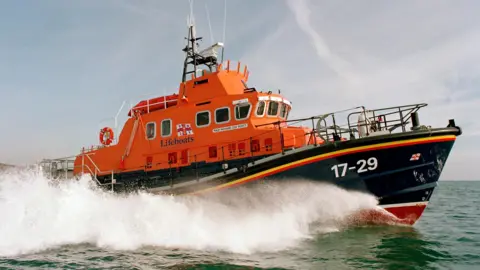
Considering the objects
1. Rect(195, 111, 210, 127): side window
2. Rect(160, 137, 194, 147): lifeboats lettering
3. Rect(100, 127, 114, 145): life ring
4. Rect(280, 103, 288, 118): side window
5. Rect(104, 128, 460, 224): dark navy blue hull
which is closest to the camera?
Rect(104, 128, 460, 224): dark navy blue hull

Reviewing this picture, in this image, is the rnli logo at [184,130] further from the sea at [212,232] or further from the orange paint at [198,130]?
the sea at [212,232]

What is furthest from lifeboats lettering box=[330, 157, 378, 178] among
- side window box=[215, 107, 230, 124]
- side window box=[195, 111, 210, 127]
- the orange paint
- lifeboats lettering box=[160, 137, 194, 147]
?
lifeboats lettering box=[160, 137, 194, 147]

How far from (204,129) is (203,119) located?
272 mm

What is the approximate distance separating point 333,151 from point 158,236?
404 cm

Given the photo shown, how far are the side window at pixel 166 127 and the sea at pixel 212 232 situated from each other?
1.86 m

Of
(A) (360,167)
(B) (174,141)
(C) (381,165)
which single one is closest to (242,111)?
(B) (174,141)

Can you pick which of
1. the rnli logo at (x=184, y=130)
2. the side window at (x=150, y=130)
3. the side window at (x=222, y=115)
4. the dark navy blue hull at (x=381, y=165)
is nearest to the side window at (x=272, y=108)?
the side window at (x=222, y=115)

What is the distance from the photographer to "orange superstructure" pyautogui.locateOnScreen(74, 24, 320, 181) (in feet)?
26.7

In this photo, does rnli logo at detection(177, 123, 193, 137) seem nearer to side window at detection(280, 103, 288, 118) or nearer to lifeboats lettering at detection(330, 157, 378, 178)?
side window at detection(280, 103, 288, 118)

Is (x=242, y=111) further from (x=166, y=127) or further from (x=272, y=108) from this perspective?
(x=166, y=127)

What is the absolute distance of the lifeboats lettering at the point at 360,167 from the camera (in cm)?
687

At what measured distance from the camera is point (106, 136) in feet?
35.1

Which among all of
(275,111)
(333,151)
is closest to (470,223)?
(333,151)

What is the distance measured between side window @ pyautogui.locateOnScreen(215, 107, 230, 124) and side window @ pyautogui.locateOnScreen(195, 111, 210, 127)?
271 millimetres
